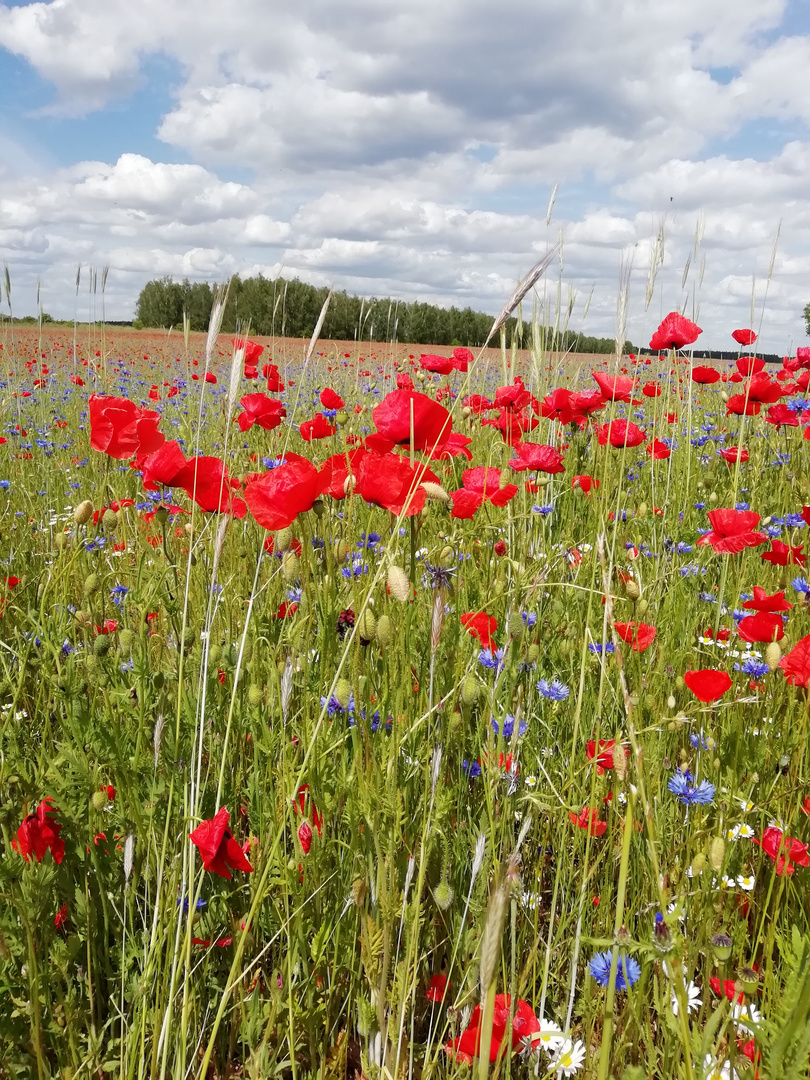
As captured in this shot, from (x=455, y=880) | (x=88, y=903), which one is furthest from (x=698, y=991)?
(x=88, y=903)

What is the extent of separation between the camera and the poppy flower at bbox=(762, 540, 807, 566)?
2.01 metres

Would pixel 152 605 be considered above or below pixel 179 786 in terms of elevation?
above

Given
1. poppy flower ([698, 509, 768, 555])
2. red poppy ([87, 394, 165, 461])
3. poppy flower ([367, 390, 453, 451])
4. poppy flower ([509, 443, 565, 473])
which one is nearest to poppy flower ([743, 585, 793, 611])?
poppy flower ([698, 509, 768, 555])

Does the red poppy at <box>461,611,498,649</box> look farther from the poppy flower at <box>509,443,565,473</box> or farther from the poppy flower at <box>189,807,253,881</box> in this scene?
the poppy flower at <box>189,807,253,881</box>

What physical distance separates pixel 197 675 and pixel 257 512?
42cm

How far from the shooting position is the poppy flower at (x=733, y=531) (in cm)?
172

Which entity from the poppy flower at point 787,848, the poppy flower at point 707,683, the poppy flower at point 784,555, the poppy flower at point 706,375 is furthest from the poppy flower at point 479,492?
the poppy flower at point 706,375

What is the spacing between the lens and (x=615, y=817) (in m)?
1.47

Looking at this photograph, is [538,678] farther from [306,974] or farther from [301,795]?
[306,974]

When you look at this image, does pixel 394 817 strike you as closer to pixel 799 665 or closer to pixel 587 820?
pixel 587 820

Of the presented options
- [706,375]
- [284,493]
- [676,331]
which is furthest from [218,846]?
[706,375]

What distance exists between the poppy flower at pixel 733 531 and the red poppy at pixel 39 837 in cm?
142

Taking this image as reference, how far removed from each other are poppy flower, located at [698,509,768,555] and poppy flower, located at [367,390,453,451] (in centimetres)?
75

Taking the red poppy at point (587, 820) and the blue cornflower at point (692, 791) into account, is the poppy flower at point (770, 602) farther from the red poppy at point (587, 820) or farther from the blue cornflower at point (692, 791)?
the red poppy at point (587, 820)
